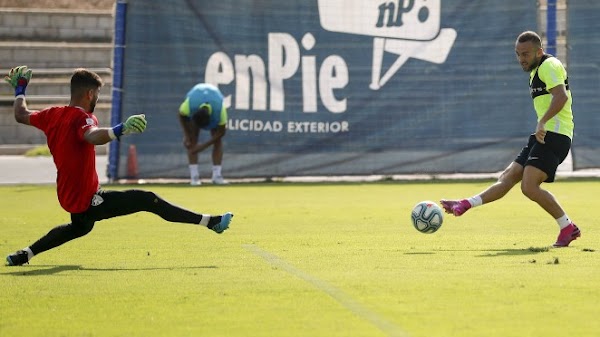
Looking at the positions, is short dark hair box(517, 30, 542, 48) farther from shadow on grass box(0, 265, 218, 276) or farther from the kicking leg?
shadow on grass box(0, 265, 218, 276)

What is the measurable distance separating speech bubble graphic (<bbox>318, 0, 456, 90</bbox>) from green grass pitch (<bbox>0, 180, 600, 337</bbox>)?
7202 millimetres

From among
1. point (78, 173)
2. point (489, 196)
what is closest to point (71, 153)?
point (78, 173)

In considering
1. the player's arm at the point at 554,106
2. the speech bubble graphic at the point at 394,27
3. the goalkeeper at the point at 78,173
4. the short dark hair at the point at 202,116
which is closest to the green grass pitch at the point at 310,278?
the goalkeeper at the point at 78,173

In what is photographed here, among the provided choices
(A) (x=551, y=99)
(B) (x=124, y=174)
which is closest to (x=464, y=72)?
(B) (x=124, y=174)

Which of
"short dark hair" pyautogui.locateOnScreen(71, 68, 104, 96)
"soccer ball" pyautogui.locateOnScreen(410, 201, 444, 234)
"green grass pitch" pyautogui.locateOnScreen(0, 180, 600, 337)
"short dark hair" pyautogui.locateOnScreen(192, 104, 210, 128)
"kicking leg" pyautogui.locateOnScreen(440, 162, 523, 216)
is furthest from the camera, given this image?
"short dark hair" pyautogui.locateOnScreen(192, 104, 210, 128)

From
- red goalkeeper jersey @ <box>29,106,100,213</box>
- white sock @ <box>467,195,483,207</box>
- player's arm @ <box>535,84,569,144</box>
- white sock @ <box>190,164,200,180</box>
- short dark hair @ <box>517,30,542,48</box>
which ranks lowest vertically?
white sock @ <box>190,164,200,180</box>

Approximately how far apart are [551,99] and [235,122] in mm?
11617

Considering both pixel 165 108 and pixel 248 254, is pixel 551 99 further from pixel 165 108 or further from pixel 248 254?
pixel 165 108

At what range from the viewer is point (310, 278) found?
29.8ft

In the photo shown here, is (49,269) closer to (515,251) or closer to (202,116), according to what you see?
(515,251)

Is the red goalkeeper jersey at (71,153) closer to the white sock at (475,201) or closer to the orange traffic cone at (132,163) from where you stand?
the white sock at (475,201)

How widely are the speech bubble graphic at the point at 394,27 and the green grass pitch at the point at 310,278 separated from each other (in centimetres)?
720

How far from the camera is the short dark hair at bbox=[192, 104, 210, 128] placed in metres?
21.2

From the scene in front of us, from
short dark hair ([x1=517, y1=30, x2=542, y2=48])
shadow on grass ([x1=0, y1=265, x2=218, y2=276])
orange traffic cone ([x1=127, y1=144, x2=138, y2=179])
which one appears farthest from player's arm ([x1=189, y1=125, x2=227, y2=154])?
shadow on grass ([x1=0, y1=265, x2=218, y2=276])
